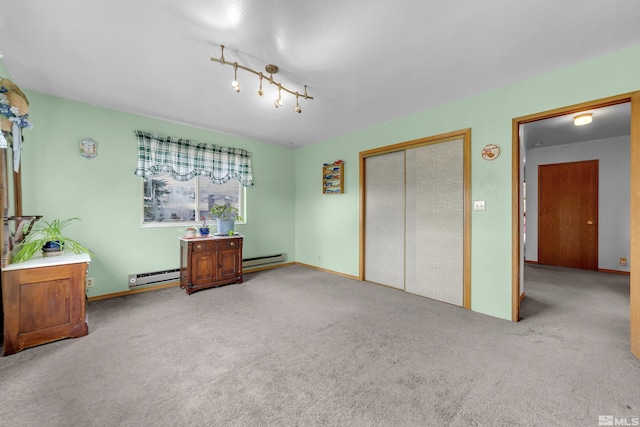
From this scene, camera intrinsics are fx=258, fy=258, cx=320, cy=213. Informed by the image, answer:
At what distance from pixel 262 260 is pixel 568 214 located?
6.34 m

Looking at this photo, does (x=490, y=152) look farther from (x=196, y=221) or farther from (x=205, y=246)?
(x=196, y=221)

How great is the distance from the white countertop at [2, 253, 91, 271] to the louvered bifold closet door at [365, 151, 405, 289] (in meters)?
3.52

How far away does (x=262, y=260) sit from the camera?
5.04 metres

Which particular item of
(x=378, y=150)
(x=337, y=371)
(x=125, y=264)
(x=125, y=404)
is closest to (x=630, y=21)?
(x=378, y=150)

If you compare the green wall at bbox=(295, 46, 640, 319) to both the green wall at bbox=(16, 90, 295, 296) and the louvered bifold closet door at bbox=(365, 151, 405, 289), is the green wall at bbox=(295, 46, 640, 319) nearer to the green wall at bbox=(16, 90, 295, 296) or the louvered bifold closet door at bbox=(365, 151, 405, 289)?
the louvered bifold closet door at bbox=(365, 151, 405, 289)

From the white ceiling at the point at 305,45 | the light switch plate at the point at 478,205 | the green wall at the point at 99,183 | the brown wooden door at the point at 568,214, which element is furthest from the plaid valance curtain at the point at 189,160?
the brown wooden door at the point at 568,214

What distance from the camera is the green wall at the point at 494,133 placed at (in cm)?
228

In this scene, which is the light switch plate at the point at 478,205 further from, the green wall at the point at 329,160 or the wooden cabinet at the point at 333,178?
the wooden cabinet at the point at 333,178

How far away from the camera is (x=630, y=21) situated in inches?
72.4

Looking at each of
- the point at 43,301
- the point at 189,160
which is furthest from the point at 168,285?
the point at 189,160

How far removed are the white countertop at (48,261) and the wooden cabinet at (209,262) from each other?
4.08 feet

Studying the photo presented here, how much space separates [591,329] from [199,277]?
15.0 feet

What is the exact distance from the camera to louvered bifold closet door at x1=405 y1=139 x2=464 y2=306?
3.21m

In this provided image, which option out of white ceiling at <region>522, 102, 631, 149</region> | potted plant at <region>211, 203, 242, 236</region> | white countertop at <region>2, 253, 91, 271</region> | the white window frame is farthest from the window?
white ceiling at <region>522, 102, 631, 149</region>
